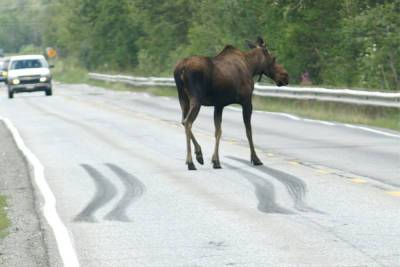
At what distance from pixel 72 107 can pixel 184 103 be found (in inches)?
863

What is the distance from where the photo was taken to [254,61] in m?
17.5

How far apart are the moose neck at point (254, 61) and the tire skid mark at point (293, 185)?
1753 mm

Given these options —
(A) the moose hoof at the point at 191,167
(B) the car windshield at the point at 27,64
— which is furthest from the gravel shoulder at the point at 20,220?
(B) the car windshield at the point at 27,64

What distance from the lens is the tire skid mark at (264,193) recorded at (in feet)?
39.1

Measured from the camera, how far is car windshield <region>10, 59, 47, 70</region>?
50.5m

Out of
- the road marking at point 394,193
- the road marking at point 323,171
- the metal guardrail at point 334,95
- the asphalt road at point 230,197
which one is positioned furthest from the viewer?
the metal guardrail at point 334,95

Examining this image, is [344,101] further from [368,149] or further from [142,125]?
[368,149]

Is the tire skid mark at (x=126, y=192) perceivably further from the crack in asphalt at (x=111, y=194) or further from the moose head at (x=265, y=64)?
the moose head at (x=265, y=64)

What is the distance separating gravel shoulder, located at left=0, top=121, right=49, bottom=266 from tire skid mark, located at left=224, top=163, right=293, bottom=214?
7.75 ft

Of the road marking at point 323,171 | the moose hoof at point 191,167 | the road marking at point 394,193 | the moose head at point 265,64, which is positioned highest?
the moose head at point 265,64

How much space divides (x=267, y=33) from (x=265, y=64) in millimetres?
23408

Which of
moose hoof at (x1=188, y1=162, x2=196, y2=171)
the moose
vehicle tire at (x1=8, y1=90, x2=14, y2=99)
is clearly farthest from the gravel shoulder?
vehicle tire at (x1=8, y1=90, x2=14, y2=99)

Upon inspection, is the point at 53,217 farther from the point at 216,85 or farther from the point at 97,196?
the point at 216,85

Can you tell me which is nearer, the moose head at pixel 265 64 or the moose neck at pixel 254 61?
the moose neck at pixel 254 61
